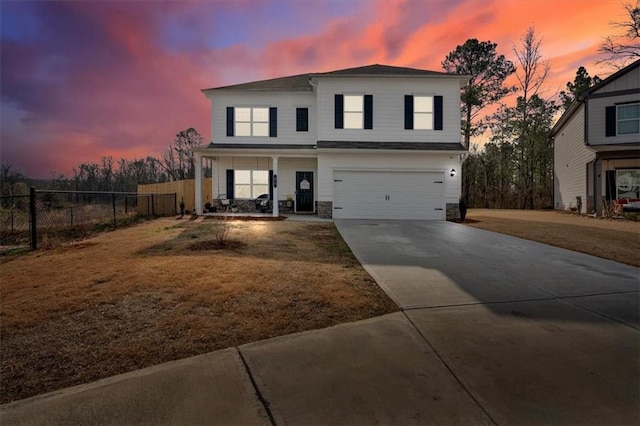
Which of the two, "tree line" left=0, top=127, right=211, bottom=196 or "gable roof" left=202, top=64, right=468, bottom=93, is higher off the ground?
"gable roof" left=202, top=64, right=468, bottom=93

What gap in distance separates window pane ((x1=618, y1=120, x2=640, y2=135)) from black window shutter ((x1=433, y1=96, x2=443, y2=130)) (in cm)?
1083

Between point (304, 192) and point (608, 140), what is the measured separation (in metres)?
16.9

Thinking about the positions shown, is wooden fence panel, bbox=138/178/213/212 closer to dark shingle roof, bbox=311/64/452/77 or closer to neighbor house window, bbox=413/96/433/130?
dark shingle roof, bbox=311/64/452/77

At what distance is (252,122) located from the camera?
17703 millimetres

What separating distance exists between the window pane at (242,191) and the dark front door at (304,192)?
2573 millimetres

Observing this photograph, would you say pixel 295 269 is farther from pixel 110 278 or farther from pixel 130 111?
pixel 130 111

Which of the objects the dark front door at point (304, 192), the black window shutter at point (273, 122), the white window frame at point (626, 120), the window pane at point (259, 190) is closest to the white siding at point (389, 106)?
the dark front door at point (304, 192)

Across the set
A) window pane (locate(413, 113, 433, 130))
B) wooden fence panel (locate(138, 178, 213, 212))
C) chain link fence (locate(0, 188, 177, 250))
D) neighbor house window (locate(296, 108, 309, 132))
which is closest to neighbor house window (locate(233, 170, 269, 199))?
wooden fence panel (locate(138, 178, 213, 212))

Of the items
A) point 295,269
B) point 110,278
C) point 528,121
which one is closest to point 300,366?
point 295,269

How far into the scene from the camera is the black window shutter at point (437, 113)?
15953 millimetres

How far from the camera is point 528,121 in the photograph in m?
31.0

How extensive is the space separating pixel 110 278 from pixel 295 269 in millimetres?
2990

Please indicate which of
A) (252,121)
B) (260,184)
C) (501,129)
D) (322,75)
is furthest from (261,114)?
(501,129)

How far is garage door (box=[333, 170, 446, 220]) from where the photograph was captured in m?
15.7
